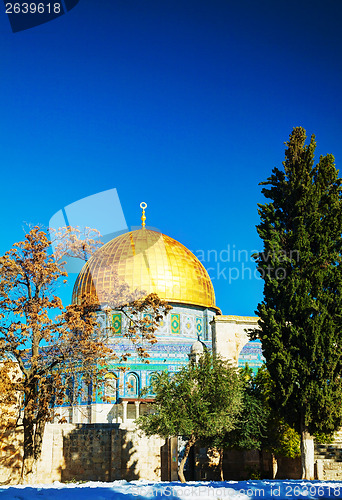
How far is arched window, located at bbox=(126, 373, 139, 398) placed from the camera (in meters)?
30.5

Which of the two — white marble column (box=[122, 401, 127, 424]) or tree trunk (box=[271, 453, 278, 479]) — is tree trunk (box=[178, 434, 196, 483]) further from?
white marble column (box=[122, 401, 127, 424])

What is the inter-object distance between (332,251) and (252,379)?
24.0 ft

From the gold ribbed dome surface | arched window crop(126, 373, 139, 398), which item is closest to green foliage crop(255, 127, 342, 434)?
arched window crop(126, 373, 139, 398)

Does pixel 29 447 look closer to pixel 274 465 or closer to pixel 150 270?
pixel 274 465

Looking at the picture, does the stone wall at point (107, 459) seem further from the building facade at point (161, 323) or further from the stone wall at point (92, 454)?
the building facade at point (161, 323)

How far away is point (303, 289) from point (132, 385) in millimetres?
17701

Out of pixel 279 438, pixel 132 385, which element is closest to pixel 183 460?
pixel 279 438

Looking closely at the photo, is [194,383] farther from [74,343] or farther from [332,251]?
[332,251]

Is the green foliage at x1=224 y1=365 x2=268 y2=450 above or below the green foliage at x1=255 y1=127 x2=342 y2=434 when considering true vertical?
below

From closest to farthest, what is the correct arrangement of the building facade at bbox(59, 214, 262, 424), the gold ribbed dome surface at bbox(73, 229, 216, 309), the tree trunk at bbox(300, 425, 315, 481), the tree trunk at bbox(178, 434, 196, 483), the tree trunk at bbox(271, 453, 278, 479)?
the tree trunk at bbox(300, 425, 315, 481)
the tree trunk at bbox(178, 434, 196, 483)
the tree trunk at bbox(271, 453, 278, 479)
the building facade at bbox(59, 214, 262, 424)
the gold ribbed dome surface at bbox(73, 229, 216, 309)

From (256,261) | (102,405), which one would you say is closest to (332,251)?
(256,261)

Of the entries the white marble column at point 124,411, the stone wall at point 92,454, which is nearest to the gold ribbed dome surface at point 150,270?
the white marble column at point 124,411

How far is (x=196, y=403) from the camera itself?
54.1 ft

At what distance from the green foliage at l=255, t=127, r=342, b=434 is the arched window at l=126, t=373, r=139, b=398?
16.0m
